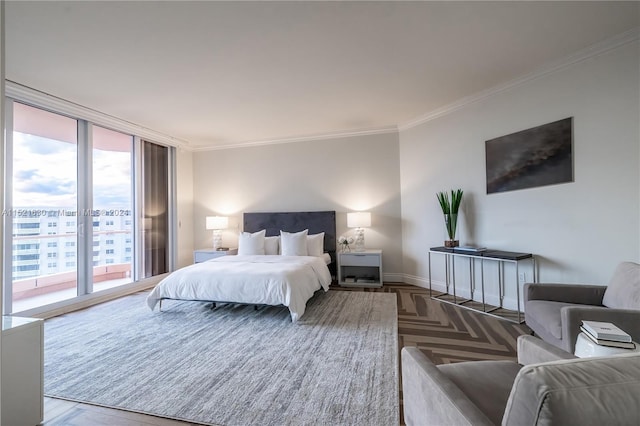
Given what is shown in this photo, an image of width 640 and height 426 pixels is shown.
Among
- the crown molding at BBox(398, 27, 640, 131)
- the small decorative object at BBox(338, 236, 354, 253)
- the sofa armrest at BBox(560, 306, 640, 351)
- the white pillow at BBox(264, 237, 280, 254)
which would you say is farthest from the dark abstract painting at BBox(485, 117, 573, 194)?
the white pillow at BBox(264, 237, 280, 254)

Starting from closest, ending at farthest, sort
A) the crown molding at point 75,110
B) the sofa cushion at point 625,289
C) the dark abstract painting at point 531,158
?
the sofa cushion at point 625,289, the dark abstract painting at point 531,158, the crown molding at point 75,110

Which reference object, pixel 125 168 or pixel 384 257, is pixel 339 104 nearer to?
pixel 384 257

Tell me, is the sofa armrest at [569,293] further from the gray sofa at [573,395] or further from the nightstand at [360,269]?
the nightstand at [360,269]

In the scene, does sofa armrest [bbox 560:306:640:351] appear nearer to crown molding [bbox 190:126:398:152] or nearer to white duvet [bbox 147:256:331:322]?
white duvet [bbox 147:256:331:322]

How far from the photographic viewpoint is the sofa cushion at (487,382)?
1.14 meters

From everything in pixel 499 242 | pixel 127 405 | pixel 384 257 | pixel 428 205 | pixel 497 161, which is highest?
pixel 497 161

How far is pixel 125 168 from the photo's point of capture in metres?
4.74

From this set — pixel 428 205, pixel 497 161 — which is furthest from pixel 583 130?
pixel 428 205

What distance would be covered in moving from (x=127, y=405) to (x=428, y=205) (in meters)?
4.22

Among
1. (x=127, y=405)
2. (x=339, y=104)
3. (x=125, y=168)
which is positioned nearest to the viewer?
(x=127, y=405)

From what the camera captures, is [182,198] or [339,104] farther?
[182,198]

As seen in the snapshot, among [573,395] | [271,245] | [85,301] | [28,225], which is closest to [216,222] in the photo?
[271,245]

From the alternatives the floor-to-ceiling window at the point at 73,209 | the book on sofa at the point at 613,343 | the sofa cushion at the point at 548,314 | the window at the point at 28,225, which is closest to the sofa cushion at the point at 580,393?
the book on sofa at the point at 613,343

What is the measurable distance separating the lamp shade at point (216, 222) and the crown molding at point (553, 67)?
4.16m
